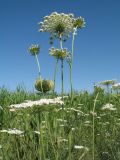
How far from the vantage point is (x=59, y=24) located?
21.7 ft

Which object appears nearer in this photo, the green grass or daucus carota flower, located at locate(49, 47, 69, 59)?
the green grass

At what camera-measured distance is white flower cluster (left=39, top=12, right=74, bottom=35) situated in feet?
21.7

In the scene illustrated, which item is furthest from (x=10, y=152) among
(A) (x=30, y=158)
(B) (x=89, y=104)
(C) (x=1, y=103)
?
(B) (x=89, y=104)

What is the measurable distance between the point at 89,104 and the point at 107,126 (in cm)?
321

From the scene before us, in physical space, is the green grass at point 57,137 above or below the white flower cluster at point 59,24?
below

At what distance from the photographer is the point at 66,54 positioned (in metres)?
6.40

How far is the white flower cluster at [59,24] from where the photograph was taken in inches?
260

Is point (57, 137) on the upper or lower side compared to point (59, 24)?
lower

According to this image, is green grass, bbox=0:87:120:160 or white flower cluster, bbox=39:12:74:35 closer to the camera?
green grass, bbox=0:87:120:160

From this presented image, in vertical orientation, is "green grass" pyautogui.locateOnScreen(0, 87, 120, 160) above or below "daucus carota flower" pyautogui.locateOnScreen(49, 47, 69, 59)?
below

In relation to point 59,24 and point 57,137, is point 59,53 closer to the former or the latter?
point 59,24

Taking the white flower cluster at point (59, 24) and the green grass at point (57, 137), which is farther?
the white flower cluster at point (59, 24)

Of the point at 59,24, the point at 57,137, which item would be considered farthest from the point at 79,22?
the point at 57,137

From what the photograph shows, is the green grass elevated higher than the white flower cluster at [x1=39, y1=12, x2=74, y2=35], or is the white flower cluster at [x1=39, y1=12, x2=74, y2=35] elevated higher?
the white flower cluster at [x1=39, y1=12, x2=74, y2=35]
